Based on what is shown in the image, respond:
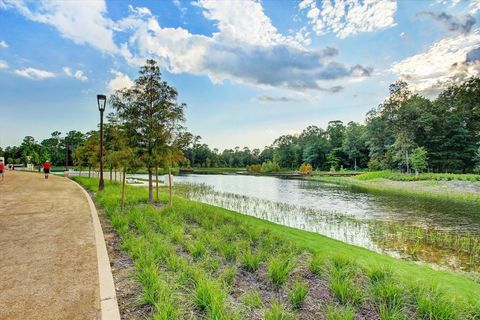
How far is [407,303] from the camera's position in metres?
3.26

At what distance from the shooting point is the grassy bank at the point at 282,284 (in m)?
2.99

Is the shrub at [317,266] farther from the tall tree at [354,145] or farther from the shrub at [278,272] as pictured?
the tall tree at [354,145]

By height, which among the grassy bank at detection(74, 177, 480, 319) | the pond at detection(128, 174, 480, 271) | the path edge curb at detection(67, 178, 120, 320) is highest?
the path edge curb at detection(67, 178, 120, 320)

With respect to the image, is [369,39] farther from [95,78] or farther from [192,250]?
[95,78]

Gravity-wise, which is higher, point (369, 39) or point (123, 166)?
point (369, 39)

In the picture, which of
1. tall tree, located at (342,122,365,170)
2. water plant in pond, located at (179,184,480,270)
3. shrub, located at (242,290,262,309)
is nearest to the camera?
shrub, located at (242,290,262,309)

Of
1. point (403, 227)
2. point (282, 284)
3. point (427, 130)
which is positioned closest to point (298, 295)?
point (282, 284)

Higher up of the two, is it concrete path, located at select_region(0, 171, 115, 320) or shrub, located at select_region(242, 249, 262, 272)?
concrete path, located at select_region(0, 171, 115, 320)

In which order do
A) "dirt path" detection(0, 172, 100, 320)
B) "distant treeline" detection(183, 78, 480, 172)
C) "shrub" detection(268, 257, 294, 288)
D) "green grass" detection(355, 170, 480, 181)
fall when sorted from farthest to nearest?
"distant treeline" detection(183, 78, 480, 172)
"green grass" detection(355, 170, 480, 181)
"shrub" detection(268, 257, 294, 288)
"dirt path" detection(0, 172, 100, 320)

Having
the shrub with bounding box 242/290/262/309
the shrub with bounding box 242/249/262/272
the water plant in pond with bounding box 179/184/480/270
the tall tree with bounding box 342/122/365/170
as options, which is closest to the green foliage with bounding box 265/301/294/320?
the shrub with bounding box 242/290/262/309

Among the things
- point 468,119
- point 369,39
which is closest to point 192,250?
point 369,39

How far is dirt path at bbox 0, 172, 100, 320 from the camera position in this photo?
113 inches

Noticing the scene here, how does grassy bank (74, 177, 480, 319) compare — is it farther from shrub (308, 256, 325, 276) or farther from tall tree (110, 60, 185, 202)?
tall tree (110, 60, 185, 202)

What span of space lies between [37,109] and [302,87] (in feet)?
94.5
